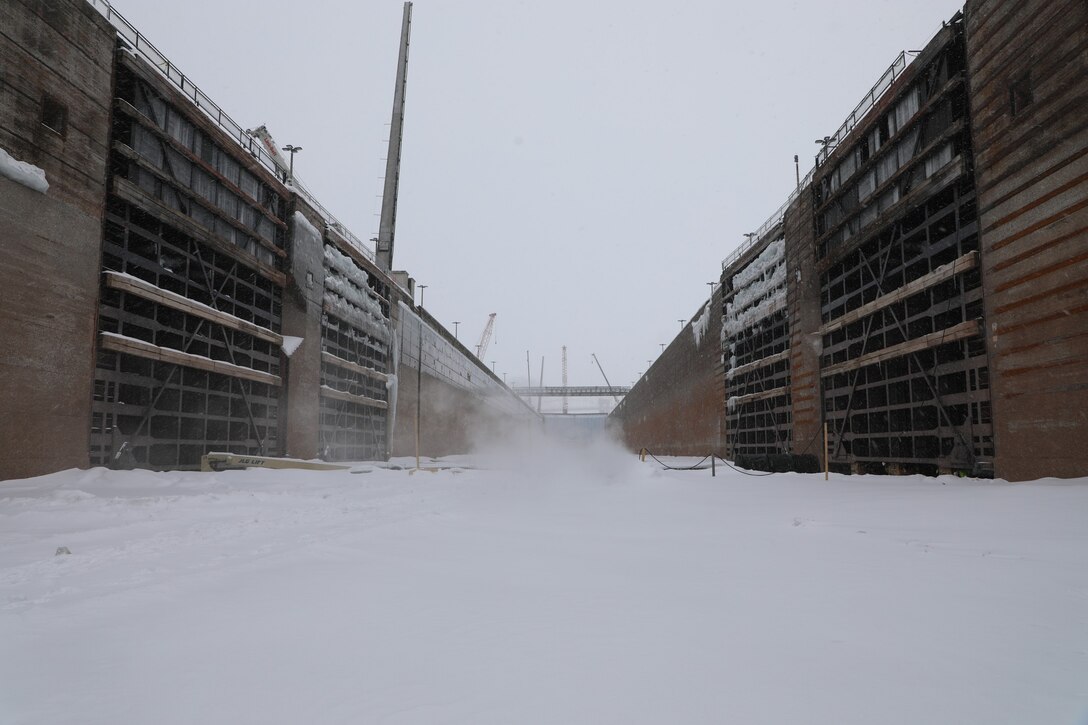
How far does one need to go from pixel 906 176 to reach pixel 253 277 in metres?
20.2

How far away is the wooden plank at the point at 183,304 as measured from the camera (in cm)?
1371

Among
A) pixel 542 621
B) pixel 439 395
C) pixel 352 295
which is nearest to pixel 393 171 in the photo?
pixel 439 395

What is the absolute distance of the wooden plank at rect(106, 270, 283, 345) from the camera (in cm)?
1371

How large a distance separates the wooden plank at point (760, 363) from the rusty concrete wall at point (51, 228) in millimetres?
22356

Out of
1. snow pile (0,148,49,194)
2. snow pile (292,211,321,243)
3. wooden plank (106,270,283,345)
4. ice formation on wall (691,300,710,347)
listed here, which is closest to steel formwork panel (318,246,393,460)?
snow pile (292,211,321,243)

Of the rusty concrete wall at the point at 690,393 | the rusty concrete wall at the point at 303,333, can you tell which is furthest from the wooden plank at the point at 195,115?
the rusty concrete wall at the point at 690,393

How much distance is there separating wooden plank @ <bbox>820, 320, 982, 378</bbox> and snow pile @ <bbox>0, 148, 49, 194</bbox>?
1930 cm

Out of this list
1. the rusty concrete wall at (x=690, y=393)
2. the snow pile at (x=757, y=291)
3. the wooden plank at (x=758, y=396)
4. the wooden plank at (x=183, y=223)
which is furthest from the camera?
the rusty concrete wall at (x=690, y=393)

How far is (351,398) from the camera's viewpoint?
27.7 meters

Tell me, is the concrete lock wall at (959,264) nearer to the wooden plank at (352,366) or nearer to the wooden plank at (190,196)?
the wooden plank at (352,366)

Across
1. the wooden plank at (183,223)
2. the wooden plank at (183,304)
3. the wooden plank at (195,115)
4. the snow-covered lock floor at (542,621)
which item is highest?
the wooden plank at (195,115)

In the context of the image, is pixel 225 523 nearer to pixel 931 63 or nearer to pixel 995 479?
pixel 995 479

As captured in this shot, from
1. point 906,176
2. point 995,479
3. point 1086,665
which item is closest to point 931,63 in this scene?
point 906,176

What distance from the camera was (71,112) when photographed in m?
12.6
